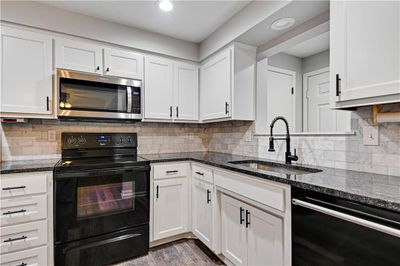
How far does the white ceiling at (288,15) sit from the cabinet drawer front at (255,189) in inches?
51.9

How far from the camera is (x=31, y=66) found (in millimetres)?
1920

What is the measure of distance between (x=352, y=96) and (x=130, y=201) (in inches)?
77.1

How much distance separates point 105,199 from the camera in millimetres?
1941

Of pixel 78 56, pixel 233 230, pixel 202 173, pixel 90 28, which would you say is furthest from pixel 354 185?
pixel 90 28

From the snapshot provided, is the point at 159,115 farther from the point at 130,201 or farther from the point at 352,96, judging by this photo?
the point at 352,96

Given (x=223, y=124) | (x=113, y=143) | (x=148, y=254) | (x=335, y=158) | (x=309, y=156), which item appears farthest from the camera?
(x=223, y=124)

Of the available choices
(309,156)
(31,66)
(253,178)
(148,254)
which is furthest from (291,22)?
(148,254)

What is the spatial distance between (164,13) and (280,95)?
5.59 feet

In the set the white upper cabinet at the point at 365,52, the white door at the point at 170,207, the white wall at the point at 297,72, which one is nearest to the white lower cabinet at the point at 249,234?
the white door at the point at 170,207

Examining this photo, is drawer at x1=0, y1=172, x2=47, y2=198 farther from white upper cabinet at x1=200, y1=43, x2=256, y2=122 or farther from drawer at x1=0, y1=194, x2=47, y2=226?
white upper cabinet at x1=200, y1=43, x2=256, y2=122

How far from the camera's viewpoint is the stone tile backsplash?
138 cm

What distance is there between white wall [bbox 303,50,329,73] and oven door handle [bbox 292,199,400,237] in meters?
2.23

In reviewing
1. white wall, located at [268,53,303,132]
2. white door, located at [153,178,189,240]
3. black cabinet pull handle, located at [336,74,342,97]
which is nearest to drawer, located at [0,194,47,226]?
white door, located at [153,178,189,240]

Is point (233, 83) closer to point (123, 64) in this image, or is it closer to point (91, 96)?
point (123, 64)
